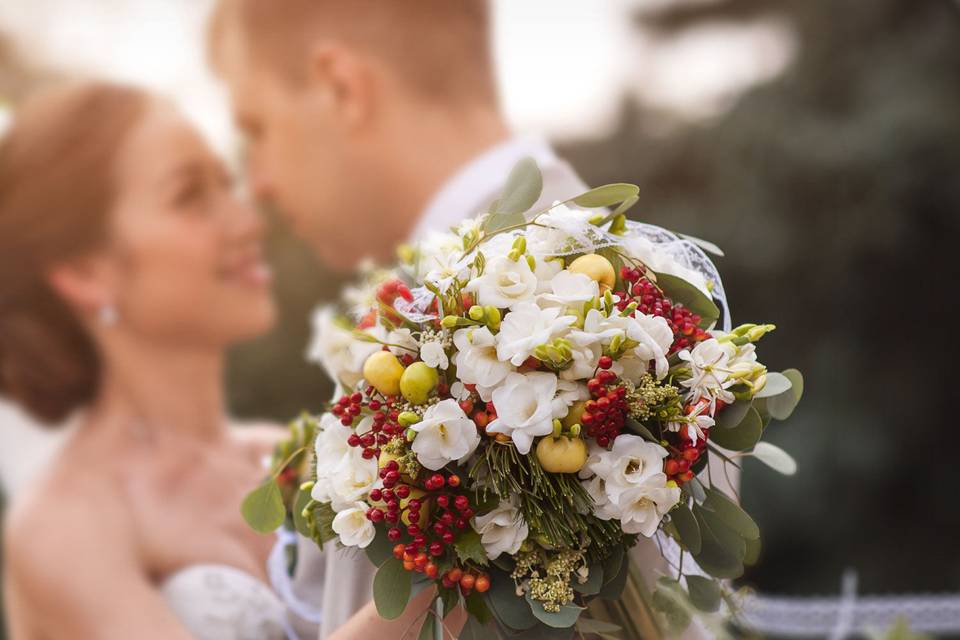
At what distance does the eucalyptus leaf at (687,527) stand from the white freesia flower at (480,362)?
330mm

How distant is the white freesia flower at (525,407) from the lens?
3.48 ft

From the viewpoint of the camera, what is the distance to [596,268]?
117 cm

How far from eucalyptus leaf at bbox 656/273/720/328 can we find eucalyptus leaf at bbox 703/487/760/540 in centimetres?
23

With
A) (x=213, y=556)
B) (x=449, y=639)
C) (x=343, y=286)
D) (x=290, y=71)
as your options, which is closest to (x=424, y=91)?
(x=290, y=71)

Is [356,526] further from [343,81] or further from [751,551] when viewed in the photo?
[343,81]

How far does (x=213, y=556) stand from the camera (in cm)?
217

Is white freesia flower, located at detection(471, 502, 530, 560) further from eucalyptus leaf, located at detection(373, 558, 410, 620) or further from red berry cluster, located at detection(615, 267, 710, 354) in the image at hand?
red berry cluster, located at detection(615, 267, 710, 354)

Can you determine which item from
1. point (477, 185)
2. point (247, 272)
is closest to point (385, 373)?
point (477, 185)

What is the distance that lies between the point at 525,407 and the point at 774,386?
0.36m

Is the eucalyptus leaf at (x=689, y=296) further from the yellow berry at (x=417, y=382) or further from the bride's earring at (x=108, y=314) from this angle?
the bride's earring at (x=108, y=314)

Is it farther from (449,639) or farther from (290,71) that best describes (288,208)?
(449,639)

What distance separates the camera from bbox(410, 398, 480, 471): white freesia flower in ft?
3.55

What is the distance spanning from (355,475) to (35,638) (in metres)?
1.48

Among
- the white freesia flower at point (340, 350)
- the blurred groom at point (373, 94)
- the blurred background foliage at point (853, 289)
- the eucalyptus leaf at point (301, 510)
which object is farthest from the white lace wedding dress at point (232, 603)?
the blurred background foliage at point (853, 289)
